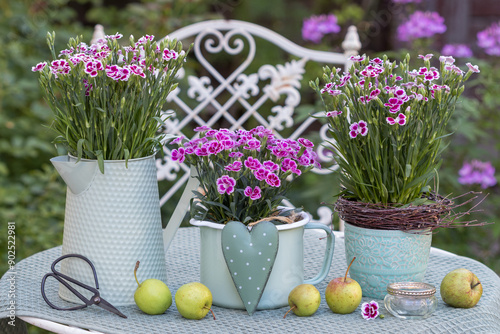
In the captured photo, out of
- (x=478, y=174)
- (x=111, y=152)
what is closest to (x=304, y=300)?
(x=111, y=152)

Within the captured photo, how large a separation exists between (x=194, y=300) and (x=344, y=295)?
0.25 meters

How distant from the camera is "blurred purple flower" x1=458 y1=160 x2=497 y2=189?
2514 millimetres

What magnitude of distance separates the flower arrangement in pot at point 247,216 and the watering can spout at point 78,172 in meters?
0.14

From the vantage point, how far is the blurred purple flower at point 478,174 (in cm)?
251

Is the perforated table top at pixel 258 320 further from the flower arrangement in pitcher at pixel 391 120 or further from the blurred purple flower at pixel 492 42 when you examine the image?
the blurred purple flower at pixel 492 42

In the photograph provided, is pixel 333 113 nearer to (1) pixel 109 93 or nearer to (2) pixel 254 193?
(2) pixel 254 193

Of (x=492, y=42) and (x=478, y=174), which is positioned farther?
(x=492, y=42)

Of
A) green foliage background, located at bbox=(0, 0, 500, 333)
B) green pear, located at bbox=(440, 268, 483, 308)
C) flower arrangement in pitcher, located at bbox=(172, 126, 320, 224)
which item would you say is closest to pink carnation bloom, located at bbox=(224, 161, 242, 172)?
flower arrangement in pitcher, located at bbox=(172, 126, 320, 224)

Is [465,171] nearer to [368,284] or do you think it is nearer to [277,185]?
[368,284]

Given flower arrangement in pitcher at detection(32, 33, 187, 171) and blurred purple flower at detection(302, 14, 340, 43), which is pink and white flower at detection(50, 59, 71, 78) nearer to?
flower arrangement in pitcher at detection(32, 33, 187, 171)

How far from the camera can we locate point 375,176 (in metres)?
1.07

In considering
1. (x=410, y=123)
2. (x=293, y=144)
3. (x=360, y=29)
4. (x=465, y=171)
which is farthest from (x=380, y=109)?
(x=360, y=29)

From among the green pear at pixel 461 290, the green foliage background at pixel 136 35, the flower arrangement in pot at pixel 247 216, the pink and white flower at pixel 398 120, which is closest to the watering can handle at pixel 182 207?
the flower arrangement in pot at pixel 247 216

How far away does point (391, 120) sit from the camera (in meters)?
0.97
